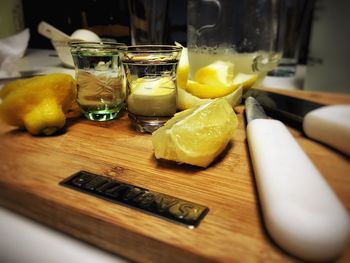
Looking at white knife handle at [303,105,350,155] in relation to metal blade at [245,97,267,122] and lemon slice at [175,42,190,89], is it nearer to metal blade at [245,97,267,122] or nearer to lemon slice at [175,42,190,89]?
metal blade at [245,97,267,122]

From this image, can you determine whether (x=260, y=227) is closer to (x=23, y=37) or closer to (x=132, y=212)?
(x=132, y=212)

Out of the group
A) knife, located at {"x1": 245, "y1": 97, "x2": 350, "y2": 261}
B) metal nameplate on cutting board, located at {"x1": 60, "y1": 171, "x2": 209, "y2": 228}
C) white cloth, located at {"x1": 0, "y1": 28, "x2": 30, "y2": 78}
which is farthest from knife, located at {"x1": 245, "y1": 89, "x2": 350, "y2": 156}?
white cloth, located at {"x1": 0, "y1": 28, "x2": 30, "y2": 78}

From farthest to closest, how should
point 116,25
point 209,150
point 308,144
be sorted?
point 116,25 → point 308,144 → point 209,150

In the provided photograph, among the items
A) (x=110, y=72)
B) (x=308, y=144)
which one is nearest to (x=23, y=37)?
(x=110, y=72)

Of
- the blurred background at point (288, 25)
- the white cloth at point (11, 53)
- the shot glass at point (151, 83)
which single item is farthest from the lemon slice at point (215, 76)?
→ the white cloth at point (11, 53)

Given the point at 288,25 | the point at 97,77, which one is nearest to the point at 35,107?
the point at 97,77

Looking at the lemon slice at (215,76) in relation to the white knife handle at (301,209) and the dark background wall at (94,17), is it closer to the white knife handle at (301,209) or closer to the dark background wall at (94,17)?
the white knife handle at (301,209)

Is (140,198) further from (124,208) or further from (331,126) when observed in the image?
(331,126)
